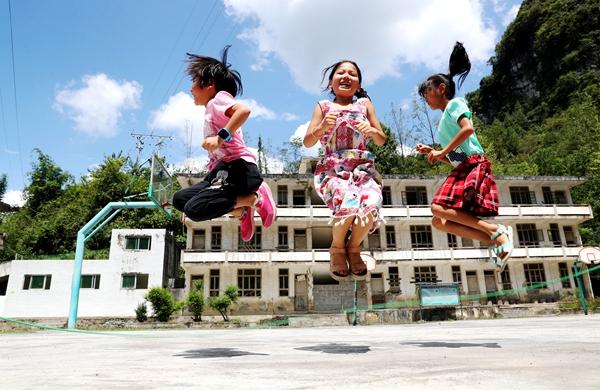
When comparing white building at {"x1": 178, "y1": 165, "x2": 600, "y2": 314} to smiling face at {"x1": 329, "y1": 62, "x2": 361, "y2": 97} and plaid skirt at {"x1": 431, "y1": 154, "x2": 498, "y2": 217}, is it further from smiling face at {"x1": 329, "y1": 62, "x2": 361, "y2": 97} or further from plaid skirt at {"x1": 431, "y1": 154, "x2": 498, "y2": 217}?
plaid skirt at {"x1": 431, "y1": 154, "x2": 498, "y2": 217}

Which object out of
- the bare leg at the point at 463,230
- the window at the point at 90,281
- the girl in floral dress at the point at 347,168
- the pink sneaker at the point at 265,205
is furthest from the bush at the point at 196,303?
the bare leg at the point at 463,230

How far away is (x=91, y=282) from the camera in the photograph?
85.7ft

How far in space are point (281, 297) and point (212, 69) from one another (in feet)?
81.1

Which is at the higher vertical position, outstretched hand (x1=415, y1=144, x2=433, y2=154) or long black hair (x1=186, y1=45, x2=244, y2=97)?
long black hair (x1=186, y1=45, x2=244, y2=97)

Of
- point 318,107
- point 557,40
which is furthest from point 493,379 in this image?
point 557,40

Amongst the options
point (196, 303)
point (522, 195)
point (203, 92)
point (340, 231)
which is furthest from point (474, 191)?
point (522, 195)

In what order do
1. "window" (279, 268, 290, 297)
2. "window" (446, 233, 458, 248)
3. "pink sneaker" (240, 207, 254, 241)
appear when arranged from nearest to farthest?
1. "pink sneaker" (240, 207, 254, 241)
2. "window" (279, 268, 290, 297)
3. "window" (446, 233, 458, 248)

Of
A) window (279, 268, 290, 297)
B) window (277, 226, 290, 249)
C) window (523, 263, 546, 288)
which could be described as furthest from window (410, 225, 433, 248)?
window (279, 268, 290, 297)

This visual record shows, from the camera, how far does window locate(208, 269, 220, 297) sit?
27344 millimetres

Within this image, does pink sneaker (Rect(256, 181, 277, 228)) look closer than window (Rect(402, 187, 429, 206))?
Yes

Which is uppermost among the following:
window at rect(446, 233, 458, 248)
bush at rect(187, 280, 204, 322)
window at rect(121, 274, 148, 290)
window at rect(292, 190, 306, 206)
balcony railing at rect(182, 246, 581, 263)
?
window at rect(292, 190, 306, 206)

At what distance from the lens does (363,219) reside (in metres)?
3.79

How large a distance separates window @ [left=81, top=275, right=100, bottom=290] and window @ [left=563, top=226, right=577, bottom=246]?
104 feet

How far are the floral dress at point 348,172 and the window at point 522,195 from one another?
3098 cm
